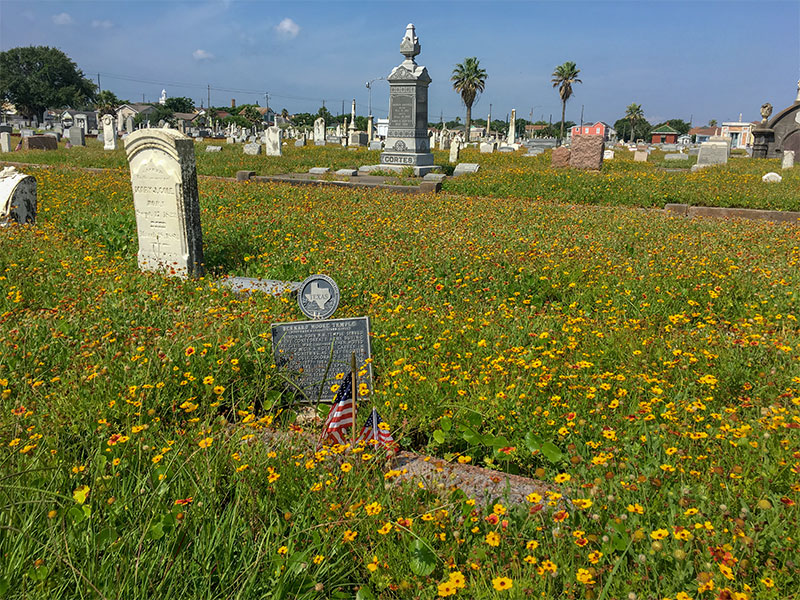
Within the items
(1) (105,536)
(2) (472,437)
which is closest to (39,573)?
(1) (105,536)

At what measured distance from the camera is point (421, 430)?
141 inches

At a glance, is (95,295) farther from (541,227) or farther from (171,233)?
(541,227)

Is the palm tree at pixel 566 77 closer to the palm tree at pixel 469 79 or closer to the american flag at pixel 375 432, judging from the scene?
the palm tree at pixel 469 79

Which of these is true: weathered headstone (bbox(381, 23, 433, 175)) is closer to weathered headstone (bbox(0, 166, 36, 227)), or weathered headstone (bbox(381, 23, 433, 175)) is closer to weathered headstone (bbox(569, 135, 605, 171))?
weathered headstone (bbox(569, 135, 605, 171))

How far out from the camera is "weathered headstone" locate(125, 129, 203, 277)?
21.9 ft

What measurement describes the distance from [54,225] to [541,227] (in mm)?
7833

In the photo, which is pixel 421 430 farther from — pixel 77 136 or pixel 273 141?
pixel 77 136

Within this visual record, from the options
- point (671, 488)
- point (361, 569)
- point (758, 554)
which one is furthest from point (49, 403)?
point (758, 554)

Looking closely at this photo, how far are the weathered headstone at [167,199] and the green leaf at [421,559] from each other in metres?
A: 5.10

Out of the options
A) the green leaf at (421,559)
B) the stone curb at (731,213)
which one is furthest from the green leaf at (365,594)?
the stone curb at (731,213)

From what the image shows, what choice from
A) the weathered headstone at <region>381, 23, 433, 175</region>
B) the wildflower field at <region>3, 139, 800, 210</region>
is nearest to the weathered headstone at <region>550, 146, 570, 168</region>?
the wildflower field at <region>3, 139, 800, 210</region>

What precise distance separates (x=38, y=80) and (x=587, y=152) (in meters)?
90.1

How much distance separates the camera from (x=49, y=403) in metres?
3.38

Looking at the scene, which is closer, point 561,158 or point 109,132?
point 561,158
